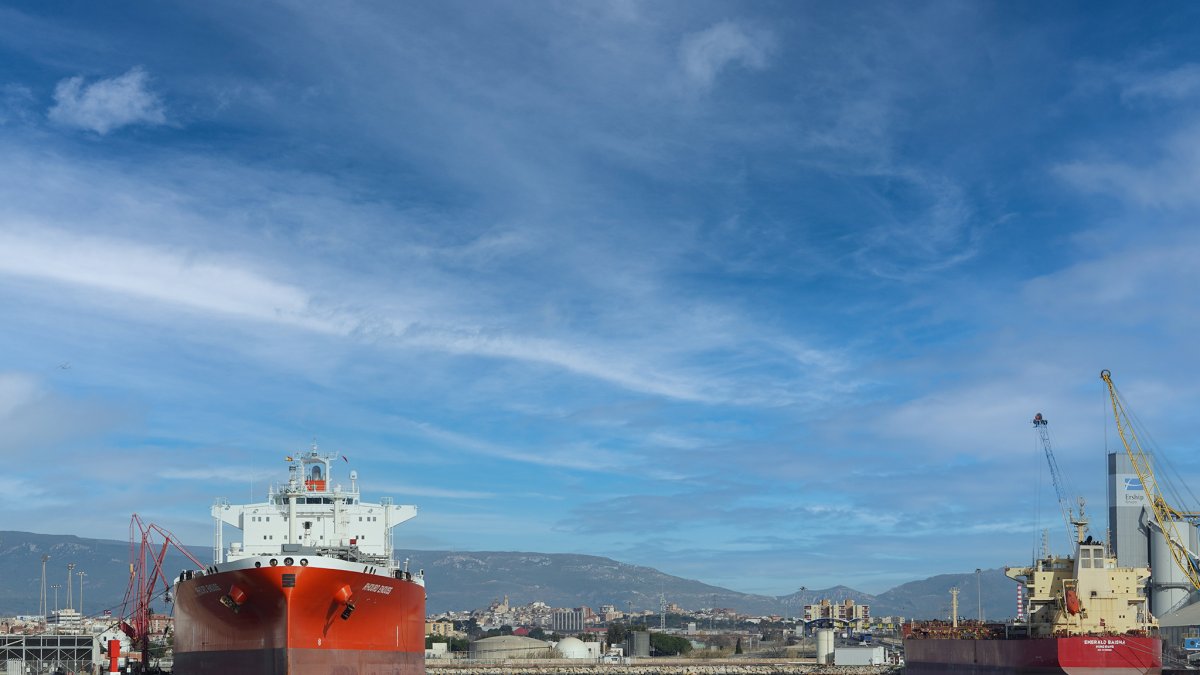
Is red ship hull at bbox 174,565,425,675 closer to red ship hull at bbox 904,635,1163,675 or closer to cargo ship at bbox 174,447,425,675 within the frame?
cargo ship at bbox 174,447,425,675

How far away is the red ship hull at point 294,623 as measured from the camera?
1874 inches

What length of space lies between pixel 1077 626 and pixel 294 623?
122ft

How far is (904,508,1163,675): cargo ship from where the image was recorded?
52.6 m

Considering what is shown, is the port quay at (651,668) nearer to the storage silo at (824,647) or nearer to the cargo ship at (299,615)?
the storage silo at (824,647)

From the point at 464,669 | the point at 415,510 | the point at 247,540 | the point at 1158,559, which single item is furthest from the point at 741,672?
the point at 247,540

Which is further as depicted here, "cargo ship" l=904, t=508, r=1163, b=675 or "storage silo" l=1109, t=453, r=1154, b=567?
"storage silo" l=1109, t=453, r=1154, b=567

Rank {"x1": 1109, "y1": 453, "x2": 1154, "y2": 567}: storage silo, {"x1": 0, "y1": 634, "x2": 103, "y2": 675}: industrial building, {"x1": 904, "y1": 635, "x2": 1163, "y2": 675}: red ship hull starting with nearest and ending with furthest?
{"x1": 904, "y1": 635, "x2": 1163, "y2": 675}: red ship hull < {"x1": 0, "y1": 634, "x2": 103, "y2": 675}: industrial building < {"x1": 1109, "y1": 453, "x2": 1154, "y2": 567}: storage silo

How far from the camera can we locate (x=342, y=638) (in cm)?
5041

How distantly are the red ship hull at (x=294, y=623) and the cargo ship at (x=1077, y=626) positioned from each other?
30.5 m

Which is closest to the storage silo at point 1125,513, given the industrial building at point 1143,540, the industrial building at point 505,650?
the industrial building at point 1143,540

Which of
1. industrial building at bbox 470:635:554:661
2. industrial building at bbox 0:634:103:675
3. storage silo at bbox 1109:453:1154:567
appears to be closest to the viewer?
industrial building at bbox 0:634:103:675

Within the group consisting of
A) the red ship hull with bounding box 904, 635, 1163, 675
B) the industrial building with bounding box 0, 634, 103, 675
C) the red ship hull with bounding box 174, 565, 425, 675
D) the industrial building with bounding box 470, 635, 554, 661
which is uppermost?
the red ship hull with bounding box 174, 565, 425, 675

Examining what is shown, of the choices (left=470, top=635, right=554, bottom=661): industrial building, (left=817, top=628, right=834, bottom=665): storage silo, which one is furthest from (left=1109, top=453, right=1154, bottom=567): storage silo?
(left=470, top=635, right=554, bottom=661): industrial building

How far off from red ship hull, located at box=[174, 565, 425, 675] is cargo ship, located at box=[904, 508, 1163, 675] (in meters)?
30.5
